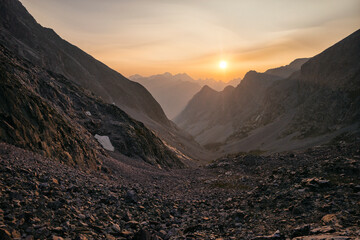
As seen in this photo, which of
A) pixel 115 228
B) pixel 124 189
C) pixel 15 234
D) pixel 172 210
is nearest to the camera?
pixel 15 234

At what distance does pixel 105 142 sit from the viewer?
4484 cm

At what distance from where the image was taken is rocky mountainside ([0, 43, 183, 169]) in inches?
899

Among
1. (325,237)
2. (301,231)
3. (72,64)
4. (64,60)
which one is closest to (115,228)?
(301,231)

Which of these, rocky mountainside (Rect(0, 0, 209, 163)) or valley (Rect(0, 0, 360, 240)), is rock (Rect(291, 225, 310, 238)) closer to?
valley (Rect(0, 0, 360, 240))

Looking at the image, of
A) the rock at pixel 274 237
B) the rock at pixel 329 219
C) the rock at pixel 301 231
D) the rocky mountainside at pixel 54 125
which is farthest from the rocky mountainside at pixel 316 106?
the rock at pixel 274 237

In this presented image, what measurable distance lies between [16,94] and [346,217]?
1136 inches

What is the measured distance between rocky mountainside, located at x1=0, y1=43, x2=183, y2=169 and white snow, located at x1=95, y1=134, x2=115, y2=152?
2.84ft

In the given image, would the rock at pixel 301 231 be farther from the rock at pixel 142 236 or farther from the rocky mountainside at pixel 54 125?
the rocky mountainside at pixel 54 125

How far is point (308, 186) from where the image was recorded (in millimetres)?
16938

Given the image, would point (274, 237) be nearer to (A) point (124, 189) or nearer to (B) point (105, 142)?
(A) point (124, 189)

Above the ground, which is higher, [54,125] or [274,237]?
[54,125]

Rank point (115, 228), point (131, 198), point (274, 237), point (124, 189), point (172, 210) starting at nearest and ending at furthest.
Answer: point (274, 237)
point (115, 228)
point (131, 198)
point (172, 210)
point (124, 189)

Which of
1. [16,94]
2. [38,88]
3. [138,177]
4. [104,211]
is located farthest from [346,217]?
[38,88]

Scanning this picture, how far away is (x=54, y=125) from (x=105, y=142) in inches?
664
